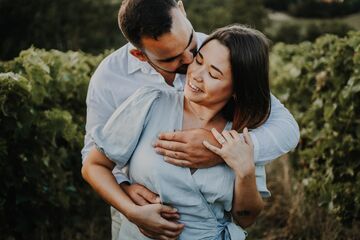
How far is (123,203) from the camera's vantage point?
2752 millimetres

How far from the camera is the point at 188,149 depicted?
2666 mm

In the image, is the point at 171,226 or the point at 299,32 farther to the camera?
the point at 299,32

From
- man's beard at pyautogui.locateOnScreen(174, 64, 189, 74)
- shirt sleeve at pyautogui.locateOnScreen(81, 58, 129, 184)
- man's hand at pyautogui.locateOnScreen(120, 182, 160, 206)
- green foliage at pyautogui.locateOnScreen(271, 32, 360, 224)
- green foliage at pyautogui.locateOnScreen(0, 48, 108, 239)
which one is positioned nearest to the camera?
man's hand at pyautogui.locateOnScreen(120, 182, 160, 206)

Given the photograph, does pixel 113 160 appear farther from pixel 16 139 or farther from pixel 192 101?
pixel 16 139

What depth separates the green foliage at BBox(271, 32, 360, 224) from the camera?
4.85 metres

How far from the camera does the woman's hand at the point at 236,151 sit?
2625 millimetres

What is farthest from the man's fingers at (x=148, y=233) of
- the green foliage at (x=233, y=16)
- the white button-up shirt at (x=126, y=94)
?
the green foliage at (x=233, y=16)

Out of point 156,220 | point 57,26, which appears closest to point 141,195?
point 156,220

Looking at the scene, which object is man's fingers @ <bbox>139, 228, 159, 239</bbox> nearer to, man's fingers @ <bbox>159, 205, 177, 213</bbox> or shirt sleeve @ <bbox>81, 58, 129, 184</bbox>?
man's fingers @ <bbox>159, 205, 177, 213</bbox>

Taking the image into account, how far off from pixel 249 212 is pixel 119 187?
0.67m

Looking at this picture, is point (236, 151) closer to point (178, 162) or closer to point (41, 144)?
point (178, 162)

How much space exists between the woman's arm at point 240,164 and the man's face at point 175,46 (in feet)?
1.46

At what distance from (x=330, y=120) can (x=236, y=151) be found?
107 inches

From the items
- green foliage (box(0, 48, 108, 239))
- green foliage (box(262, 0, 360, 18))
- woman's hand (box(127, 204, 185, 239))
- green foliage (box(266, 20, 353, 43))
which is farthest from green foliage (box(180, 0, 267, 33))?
woman's hand (box(127, 204, 185, 239))
